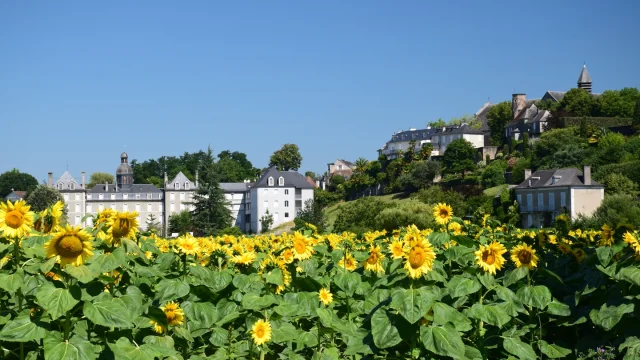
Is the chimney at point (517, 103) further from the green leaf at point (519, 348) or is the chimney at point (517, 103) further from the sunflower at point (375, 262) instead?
the green leaf at point (519, 348)

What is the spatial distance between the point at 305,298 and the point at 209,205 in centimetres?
8594

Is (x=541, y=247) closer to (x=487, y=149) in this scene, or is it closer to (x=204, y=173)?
(x=204, y=173)

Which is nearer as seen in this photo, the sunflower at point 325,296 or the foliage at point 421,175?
the sunflower at point 325,296

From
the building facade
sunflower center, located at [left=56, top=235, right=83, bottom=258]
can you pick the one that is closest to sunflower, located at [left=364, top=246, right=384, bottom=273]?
sunflower center, located at [left=56, top=235, right=83, bottom=258]

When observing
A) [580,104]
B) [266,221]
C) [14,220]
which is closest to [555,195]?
[580,104]

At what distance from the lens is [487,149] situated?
382 ft

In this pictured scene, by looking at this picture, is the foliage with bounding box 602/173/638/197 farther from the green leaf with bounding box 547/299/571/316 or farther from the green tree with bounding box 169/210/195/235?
the green leaf with bounding box 547/299/571/316

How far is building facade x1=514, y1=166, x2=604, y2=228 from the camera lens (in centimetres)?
7812

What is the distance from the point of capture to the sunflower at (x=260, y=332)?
24.9 ft

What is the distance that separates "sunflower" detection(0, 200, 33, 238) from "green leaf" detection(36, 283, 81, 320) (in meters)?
0.46

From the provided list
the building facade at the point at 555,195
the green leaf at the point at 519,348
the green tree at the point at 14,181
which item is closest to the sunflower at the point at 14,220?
the green leaf at the point at 519,348

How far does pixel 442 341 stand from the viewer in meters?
6.48

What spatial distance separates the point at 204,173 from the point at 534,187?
35187mm

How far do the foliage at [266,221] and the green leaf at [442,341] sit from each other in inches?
4211
